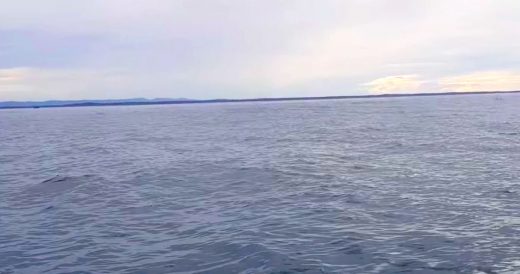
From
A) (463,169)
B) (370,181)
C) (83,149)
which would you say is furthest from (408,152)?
(83,149)

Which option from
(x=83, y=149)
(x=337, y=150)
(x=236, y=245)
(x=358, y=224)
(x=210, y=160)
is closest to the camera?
(x=236, y=245)

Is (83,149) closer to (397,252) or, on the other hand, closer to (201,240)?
(201,240)

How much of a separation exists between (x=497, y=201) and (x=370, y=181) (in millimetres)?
6701

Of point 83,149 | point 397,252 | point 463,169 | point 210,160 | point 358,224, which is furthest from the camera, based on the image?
point 83,149

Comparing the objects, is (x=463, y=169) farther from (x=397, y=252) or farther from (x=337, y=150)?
(x=397, y=252)

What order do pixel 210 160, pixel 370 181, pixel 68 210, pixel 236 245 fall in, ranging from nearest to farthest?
pixel 236 245
pixel 68 210
pixel 370 181
pixel 210 160

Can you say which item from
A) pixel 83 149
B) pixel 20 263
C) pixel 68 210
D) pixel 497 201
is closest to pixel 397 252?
pixel 497 201

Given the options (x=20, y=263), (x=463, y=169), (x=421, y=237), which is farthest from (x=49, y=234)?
(x=463, y=169)

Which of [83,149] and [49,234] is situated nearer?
[49,234]

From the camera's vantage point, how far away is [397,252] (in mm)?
14305

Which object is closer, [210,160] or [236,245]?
[236,245]

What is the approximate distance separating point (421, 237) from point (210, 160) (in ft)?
71.8

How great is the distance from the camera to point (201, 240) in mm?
16219

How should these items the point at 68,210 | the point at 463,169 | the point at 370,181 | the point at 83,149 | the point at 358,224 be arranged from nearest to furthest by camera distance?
1. the point at 358,224
2. the point at 68,210
3. the point at 370,181
4. the point at 463,169
5. the point at 83,149
